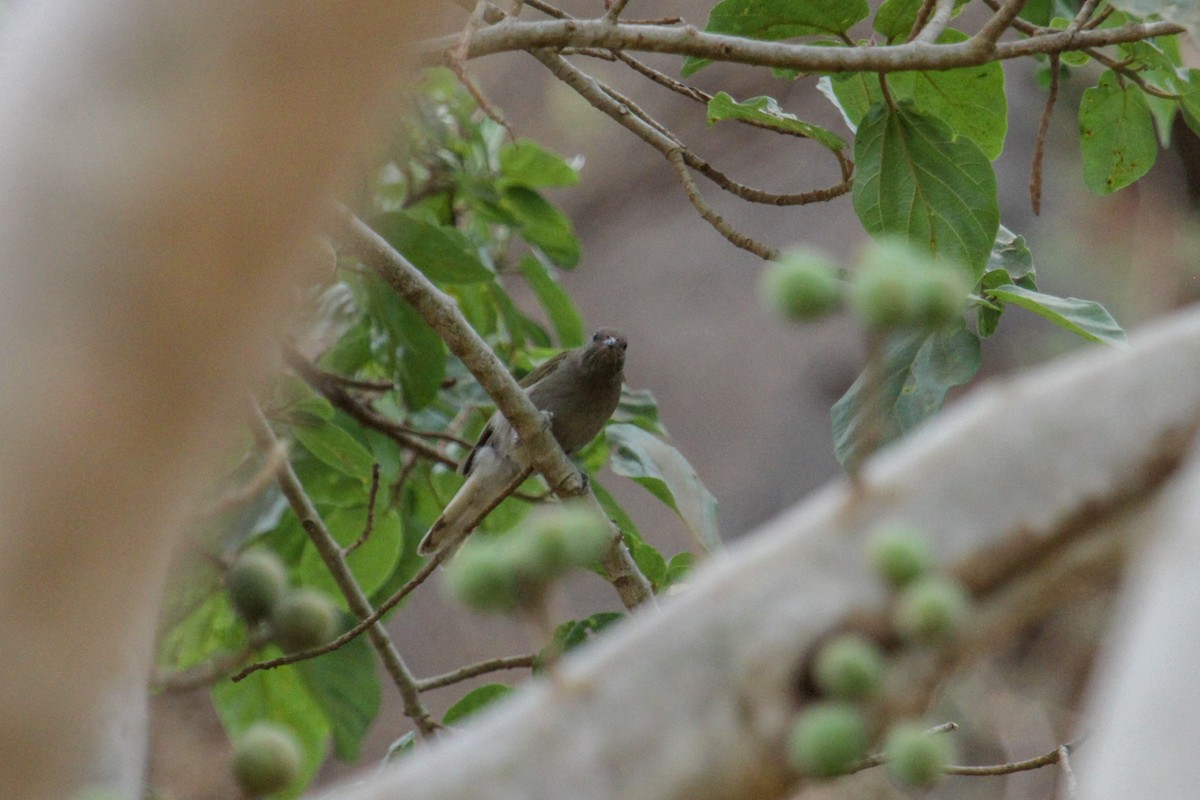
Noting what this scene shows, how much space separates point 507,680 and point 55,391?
6.67 metres

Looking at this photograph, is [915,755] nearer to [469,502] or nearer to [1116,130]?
[1116,130]

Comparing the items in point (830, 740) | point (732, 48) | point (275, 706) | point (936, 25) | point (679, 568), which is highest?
point (732, 48)

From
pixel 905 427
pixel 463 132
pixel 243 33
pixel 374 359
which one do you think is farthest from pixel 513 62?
pixel 243 33

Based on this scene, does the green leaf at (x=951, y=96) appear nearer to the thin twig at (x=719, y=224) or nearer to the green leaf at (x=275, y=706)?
the thin twig at (x=719, y=224)

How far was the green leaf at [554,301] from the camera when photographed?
354 cm

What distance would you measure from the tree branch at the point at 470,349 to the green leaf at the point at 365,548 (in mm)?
617

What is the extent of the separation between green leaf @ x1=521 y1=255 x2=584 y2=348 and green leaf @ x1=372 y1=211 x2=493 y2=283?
607 millimetres

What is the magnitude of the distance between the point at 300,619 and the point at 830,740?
0.41 m

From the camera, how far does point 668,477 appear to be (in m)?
2.67

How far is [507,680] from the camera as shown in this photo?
7.16m

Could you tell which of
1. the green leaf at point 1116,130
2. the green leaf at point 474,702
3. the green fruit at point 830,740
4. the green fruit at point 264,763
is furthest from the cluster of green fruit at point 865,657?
the green leaf at point 1116,130

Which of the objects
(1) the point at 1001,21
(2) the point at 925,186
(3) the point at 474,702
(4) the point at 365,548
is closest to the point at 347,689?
(4) the point at 365,548

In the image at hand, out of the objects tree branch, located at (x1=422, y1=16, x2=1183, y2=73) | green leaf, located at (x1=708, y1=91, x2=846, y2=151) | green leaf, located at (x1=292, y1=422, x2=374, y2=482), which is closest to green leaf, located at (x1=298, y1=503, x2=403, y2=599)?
green leaf, located at (x1=292, y1=422, x2=374, y2=482)

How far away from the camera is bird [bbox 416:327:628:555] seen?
11.2 ft
